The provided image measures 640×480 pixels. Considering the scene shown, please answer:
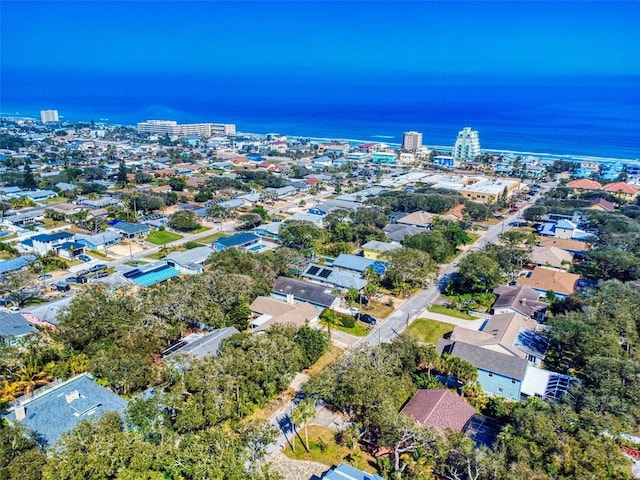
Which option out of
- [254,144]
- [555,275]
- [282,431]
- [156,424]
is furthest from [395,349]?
[254,144]

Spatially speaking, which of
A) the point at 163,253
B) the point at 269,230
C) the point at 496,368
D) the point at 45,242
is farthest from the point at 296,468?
the point at 45,242

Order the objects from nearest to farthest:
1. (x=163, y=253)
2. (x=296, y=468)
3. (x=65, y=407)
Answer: (x=296, y=468) < (x=65, y=407) < (x=163, y=253)

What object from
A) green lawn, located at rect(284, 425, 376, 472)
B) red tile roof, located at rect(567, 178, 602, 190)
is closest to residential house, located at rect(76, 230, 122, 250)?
green lawn, located at rect(284, 425, 376, 472)

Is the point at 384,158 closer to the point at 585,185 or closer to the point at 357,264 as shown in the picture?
the point at 585,185

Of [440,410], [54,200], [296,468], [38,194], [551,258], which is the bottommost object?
[296,468]

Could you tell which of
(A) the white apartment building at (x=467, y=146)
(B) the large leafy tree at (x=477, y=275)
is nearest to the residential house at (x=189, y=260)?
(B) the large leafy tree at (x=477, y=275)

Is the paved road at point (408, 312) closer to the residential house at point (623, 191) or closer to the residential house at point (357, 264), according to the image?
the residential house at point (357, 264)

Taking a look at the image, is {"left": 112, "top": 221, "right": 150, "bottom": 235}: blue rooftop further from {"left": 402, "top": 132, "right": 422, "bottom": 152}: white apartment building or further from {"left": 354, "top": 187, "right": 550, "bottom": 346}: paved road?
{"left": 402, "top": 132, "right": 422, "bottom": 152}: white apartment building
